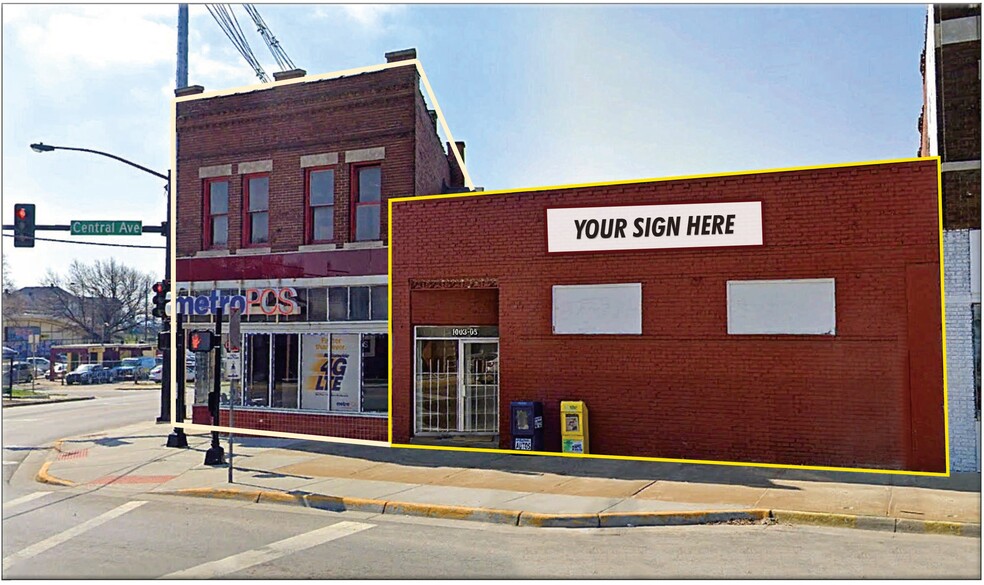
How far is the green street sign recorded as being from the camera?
67.6 ft

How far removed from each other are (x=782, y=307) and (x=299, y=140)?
37.3ft

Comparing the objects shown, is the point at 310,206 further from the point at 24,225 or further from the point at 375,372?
the point at 24,225

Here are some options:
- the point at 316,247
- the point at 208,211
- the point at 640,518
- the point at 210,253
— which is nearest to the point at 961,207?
the point at 640,518

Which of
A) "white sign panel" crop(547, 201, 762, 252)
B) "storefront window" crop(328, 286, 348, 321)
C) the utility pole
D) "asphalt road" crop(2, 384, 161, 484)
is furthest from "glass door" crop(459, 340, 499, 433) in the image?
the utility pole

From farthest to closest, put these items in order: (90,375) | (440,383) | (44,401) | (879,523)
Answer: (90,375), (44,401), (440,383), (879,523)

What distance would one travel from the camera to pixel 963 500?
35.0 ft

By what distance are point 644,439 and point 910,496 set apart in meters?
4.72

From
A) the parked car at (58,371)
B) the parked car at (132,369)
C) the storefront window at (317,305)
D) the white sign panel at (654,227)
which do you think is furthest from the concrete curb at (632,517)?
the parked car at (58,371)

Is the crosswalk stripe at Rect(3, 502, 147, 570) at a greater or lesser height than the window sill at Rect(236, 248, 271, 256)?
Answer: lesser

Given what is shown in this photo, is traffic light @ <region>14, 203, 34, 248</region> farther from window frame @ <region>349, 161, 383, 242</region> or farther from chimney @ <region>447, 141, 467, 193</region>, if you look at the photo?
chimney @ <region>447, 141, 467, 193</region>

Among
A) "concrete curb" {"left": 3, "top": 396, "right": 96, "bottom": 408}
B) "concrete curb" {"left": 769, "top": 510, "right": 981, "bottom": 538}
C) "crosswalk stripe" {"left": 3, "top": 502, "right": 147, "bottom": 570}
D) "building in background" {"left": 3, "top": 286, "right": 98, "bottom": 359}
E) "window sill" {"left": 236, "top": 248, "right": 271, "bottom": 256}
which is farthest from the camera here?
"building in background" {"left": 3, "top": 286, "right": 98, "bottom": 359}

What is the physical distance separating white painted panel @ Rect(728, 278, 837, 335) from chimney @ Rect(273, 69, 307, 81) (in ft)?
36.9

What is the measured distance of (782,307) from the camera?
13805mm

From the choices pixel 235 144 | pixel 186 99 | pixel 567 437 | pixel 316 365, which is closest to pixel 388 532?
pixel 567 437
